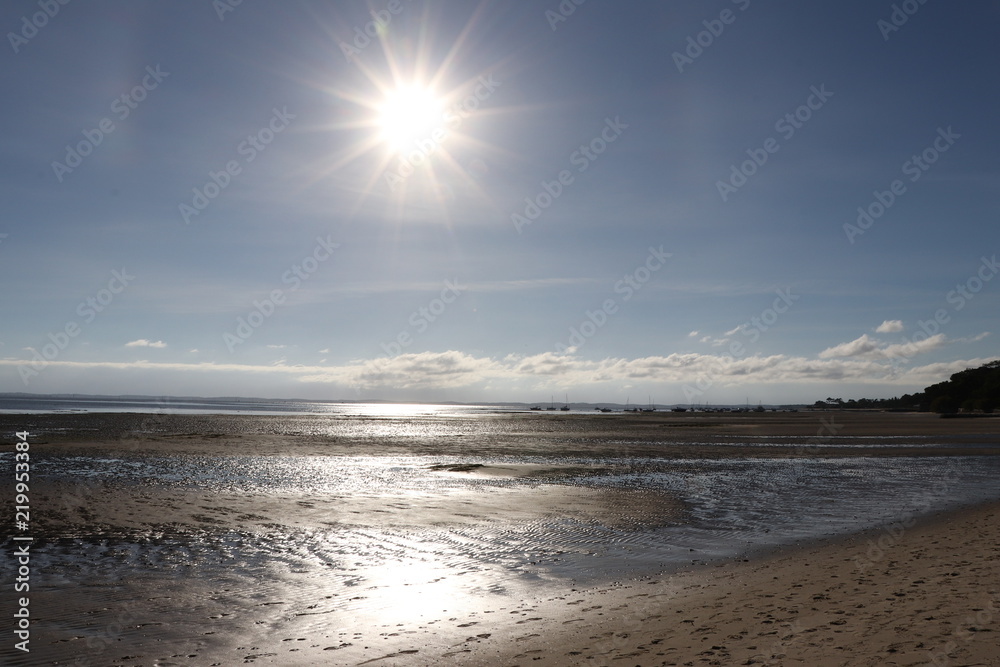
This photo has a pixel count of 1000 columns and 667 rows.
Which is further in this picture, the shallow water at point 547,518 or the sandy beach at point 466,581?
the shallow water at point 547,518

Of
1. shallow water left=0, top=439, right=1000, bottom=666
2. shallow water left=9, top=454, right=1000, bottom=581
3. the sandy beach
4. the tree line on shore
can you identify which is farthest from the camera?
the tree line on shore

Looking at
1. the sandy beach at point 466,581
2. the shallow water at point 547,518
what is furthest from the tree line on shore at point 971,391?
the sandy beach at point 466,581

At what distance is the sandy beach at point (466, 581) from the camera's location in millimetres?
8812

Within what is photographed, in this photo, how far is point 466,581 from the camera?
12.8m

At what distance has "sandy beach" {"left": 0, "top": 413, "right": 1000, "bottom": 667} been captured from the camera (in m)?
8.81

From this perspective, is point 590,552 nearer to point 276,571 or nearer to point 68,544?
point 276,571


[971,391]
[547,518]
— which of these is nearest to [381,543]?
[547,518]

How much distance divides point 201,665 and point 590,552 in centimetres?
945

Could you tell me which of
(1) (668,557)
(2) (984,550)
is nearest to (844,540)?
Result: (2) (984,550)

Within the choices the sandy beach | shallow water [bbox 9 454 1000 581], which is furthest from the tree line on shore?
the sandy beach

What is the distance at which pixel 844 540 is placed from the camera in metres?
16.8

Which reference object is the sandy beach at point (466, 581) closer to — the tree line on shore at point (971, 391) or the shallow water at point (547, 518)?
the shallow water at point (547, 518)

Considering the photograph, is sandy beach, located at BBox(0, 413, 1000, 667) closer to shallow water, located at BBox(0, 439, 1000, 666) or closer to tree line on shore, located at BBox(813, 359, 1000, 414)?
shallow water, located at BBox(0, 439, 1000, 666)

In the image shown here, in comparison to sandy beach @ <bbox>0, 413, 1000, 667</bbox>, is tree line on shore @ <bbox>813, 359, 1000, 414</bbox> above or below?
above
